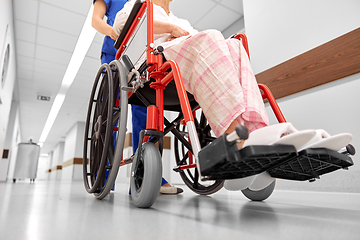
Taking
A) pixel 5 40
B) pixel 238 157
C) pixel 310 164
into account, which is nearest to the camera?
pixel 238 157

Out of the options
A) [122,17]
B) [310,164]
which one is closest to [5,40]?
[122,17]

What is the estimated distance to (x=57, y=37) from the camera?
3.97m

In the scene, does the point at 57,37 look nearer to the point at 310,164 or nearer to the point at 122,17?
the point at 122,17

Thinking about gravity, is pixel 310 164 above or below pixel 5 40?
below

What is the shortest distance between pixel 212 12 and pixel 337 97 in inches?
88.4

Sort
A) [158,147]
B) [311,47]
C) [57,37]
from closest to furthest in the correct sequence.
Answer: [158,147] → [311,47] → [57,37]

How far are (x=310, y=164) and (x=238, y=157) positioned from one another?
276 millimetres

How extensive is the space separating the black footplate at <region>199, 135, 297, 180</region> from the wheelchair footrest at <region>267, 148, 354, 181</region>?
0.04 m

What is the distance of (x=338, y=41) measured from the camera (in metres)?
1.56

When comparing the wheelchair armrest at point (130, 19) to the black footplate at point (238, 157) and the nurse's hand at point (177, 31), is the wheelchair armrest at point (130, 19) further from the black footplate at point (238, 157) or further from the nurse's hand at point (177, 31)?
the black footplate at point (238, 157)

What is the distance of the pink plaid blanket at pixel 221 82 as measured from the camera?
64 cm

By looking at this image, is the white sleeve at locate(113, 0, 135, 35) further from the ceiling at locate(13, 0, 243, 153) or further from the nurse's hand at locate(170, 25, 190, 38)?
the ceiling at locate(13, 0, 243, 153)

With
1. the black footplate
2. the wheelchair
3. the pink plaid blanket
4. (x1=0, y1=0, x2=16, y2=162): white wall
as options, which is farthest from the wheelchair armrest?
(x1=0, y1=0, x2=16, y2=162): white wall

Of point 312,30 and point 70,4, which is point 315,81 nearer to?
point 312,30
